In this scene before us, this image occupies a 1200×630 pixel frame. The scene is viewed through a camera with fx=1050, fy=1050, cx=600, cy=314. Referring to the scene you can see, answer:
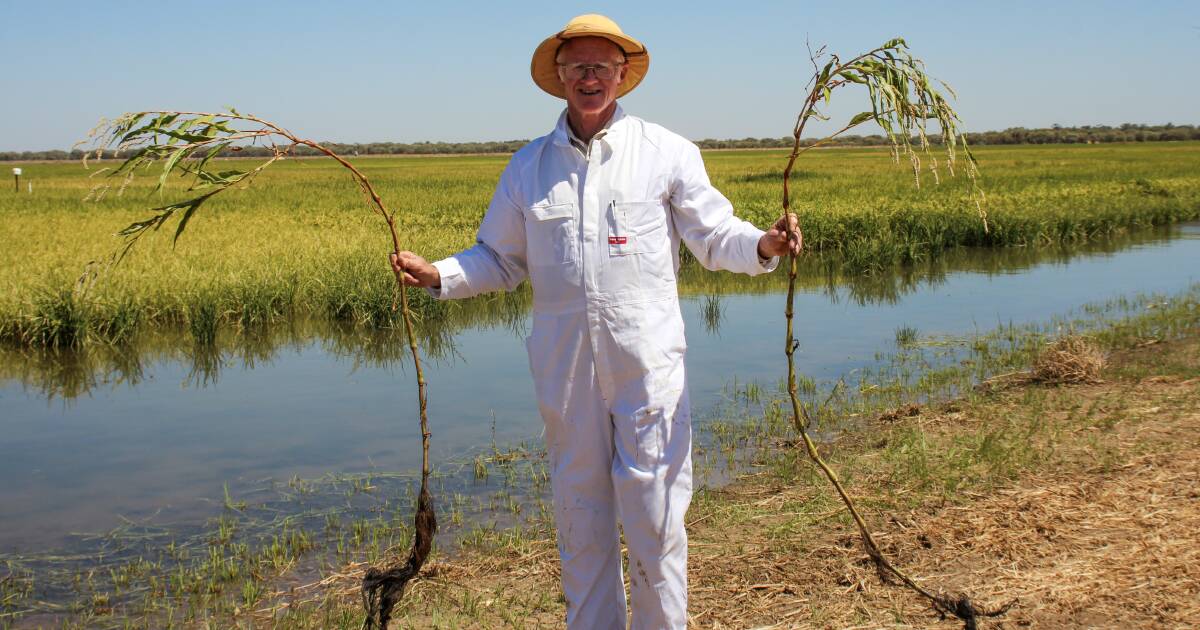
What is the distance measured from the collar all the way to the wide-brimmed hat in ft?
0.65

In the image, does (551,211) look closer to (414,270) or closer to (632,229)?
(632,229)

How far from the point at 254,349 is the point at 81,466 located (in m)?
3.62

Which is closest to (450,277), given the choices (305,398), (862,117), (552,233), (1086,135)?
(552,233)

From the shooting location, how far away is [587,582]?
9.98 ft

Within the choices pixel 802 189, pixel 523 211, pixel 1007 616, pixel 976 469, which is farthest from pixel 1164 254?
pixel 523 211

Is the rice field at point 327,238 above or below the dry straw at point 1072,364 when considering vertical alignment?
above

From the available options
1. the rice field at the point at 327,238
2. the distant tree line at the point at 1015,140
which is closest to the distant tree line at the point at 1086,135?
the distant tree line at the point at 1015,140

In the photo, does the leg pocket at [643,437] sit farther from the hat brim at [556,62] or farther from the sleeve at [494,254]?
the hat brim at [556,62]

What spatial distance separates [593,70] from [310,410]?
18.8ft

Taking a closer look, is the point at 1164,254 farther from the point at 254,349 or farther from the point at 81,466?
the point at 81,466

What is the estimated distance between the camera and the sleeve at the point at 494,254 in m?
3.16

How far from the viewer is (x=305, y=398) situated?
845cm

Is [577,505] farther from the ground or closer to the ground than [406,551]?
farther from the ground

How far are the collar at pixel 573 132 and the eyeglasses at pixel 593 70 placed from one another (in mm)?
116
